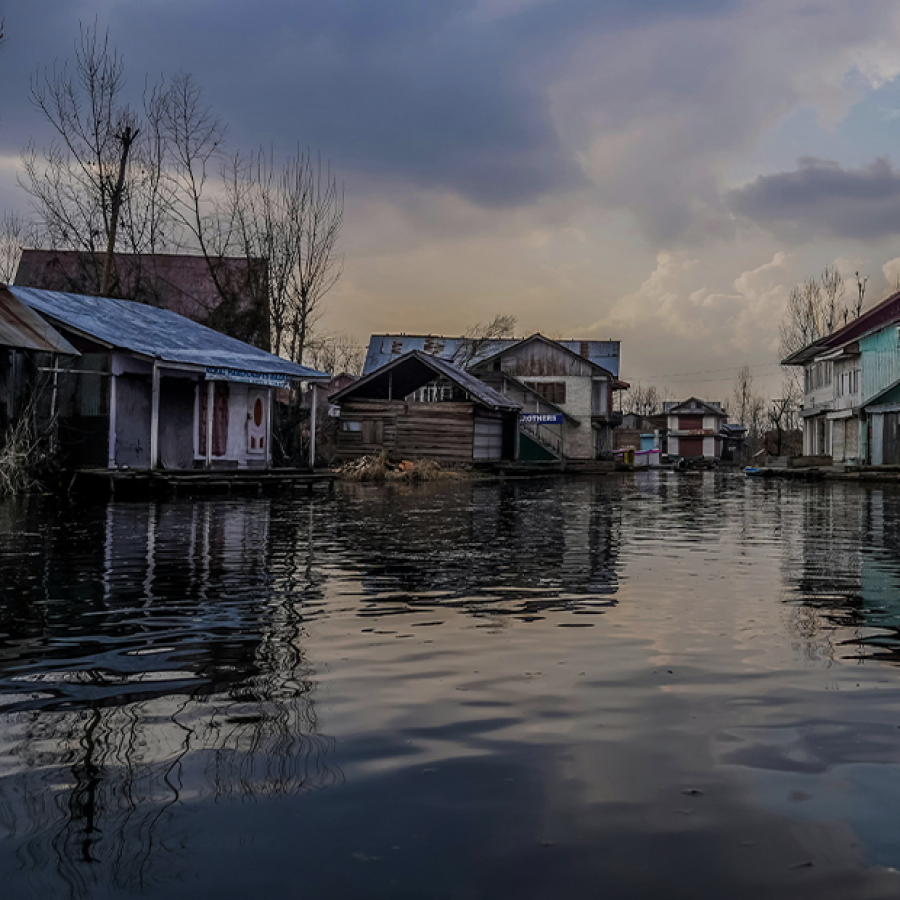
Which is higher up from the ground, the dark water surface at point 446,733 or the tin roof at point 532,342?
the tin roof at point 532,342

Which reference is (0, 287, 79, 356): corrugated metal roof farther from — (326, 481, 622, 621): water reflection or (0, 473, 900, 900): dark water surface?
(0, 473, 900, 900): dark water surface

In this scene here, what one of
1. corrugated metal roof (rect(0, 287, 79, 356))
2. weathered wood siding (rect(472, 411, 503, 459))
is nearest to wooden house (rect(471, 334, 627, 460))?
weathered wood siding (rect(472, 411, 503, 459))

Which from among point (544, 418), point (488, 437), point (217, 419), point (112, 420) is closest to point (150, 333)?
point (217, 419)

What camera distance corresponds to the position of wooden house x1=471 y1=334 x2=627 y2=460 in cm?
5994

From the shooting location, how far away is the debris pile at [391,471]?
36.1 m

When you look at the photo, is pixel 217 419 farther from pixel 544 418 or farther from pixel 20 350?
pixel 544 418

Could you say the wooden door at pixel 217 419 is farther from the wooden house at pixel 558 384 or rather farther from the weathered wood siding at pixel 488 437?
the wooden house at pixel 558 384

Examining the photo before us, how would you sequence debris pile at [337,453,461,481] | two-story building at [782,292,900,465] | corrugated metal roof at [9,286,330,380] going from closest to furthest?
corrugated metal roof at [9,286,330,380], debris pile at [337,453,461,481], two-story building at [782,292,900,465]

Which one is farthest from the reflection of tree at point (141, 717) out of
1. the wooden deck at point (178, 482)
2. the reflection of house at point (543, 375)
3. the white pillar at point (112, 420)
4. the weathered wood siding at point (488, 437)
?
the reflection of house at point (543, 375)

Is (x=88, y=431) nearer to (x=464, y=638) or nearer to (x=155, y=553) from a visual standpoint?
(x=155, y=553)

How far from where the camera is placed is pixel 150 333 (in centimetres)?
2580

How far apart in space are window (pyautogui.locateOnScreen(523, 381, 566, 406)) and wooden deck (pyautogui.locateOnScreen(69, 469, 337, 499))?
36.1 meters

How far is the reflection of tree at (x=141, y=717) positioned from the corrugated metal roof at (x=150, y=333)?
15813 millimetres

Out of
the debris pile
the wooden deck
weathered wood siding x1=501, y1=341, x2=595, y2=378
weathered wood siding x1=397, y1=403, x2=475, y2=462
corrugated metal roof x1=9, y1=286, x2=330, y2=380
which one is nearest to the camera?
the wooden deck
